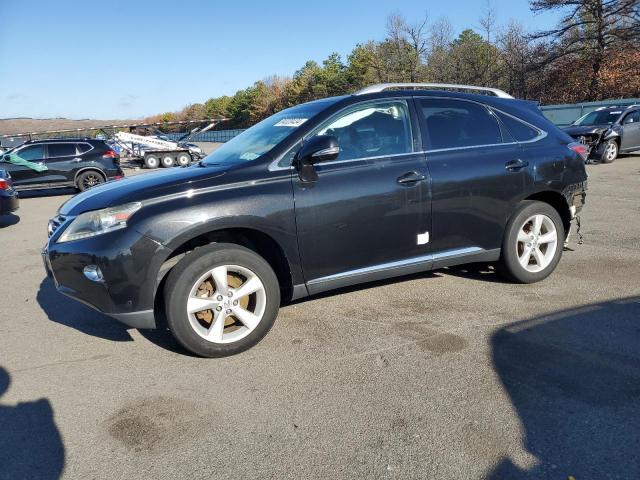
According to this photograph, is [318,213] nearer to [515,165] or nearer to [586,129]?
[515,165]

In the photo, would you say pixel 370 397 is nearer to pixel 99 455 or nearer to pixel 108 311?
pixel 99 455

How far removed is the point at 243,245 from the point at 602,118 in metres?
17.5

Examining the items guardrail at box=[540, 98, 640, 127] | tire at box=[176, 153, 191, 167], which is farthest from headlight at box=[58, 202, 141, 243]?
guardrail at box=[540, 98, 640, 127]

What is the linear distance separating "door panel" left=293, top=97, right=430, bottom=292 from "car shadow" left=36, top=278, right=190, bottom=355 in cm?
127

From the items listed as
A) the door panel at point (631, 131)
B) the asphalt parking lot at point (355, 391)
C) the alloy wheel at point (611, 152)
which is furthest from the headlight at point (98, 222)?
the door panel at point (631, 131)

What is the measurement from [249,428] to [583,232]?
6.21 meters

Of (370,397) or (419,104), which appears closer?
(370,397)

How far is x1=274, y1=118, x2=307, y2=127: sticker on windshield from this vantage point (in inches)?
164

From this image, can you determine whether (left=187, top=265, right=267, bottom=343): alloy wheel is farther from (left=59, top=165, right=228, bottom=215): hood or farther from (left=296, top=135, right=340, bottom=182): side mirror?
(left=296, top=135, right=340, bottom=182): side mirror

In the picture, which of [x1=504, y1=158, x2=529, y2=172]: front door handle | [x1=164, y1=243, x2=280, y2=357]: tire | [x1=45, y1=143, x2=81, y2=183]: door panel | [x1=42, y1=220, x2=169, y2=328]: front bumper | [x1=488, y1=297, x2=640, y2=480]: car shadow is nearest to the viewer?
[x1=488, y1=297, x2=640, y2=480]: car shadow

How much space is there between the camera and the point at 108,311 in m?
3.50

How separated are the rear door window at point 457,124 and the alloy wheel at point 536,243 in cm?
88

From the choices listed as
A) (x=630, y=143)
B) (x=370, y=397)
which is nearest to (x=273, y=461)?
(x=370, y=397)

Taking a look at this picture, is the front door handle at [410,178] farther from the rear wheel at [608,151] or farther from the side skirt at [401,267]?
the rear wheel at [608,151]
